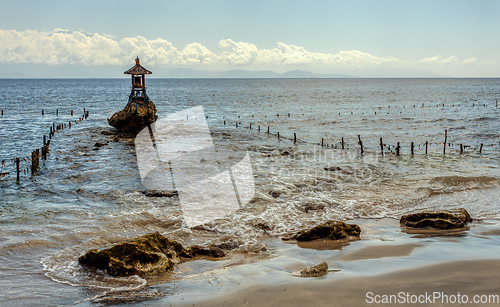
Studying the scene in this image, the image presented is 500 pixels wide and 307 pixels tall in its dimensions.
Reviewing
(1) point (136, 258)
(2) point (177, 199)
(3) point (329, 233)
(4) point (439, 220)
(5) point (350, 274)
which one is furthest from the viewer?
(2) point (177, 199)

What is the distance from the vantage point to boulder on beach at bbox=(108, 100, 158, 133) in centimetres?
3956

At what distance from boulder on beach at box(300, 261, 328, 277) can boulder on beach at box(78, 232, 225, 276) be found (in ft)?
12.0

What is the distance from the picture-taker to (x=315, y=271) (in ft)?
30.2

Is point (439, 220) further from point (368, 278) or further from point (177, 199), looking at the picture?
point (177, 199)

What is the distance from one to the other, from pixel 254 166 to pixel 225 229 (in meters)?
11.8

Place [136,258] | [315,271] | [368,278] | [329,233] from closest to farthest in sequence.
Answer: [368,278] → [315,271] → [136,258] → [329,233]

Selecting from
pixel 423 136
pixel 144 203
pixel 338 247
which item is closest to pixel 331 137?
pixel 423 136

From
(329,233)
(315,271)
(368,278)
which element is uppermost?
(368,278)

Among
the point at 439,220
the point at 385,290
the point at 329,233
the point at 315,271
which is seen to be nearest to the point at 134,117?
the point at 329,233

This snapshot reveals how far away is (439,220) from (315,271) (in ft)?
21.9

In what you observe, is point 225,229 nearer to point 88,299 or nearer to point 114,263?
point 114,263

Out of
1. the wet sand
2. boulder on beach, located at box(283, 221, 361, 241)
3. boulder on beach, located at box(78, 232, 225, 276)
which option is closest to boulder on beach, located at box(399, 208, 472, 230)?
boulder on beach, located at box(283, 221, 361, 241)

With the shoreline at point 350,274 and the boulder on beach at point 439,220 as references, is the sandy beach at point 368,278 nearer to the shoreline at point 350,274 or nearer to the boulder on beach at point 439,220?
the shoreline at point 350,274

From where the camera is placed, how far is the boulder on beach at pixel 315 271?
9.09 meters
